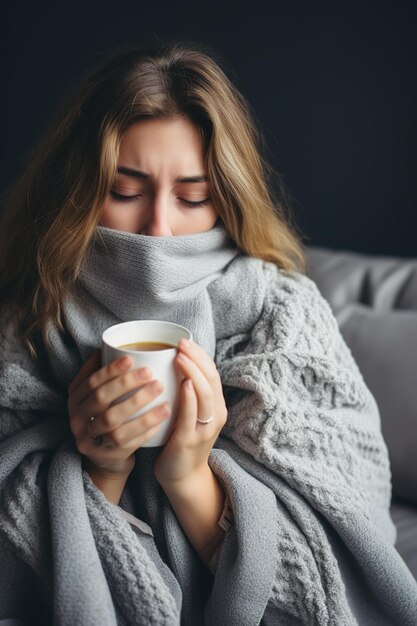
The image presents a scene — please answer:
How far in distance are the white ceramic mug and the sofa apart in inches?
23.0

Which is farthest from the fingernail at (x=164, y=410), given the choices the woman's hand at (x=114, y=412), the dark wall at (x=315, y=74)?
the dark wall at (x=315, y=74)

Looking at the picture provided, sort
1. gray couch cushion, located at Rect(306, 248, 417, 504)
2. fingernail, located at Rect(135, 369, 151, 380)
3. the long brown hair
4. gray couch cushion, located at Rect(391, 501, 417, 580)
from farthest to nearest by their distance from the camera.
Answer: gray couch cushion, located at Rect(306, 248, 417, 504)
gray couch cushion, located at Rect(391, 501, 417, 580)
the long brown hair
fingernail, located at Rect(135, 369, 151, 380)

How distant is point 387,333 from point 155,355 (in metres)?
0.71

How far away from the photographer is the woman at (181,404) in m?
0.84

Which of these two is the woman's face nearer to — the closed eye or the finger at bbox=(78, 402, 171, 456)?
the closed eye

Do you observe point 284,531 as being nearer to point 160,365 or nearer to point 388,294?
point 160,365

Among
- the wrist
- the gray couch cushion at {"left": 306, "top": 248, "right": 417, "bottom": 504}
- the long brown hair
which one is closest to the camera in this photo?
the wrist

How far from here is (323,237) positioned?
206 centimetres

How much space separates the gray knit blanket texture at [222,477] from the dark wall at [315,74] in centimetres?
95

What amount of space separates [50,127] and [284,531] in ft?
2.49

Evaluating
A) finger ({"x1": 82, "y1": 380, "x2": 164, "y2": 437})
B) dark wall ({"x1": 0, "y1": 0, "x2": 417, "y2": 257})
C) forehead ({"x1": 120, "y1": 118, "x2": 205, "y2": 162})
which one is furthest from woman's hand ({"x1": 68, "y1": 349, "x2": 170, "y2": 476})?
dark wall ({"x1": 0, "y1": 0, "x2": 417, "y2": 257})

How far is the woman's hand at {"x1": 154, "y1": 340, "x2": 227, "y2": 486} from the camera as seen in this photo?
0.78m

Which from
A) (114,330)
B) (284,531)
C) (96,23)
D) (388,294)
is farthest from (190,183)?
(96,23)

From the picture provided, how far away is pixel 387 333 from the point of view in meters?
1.32
